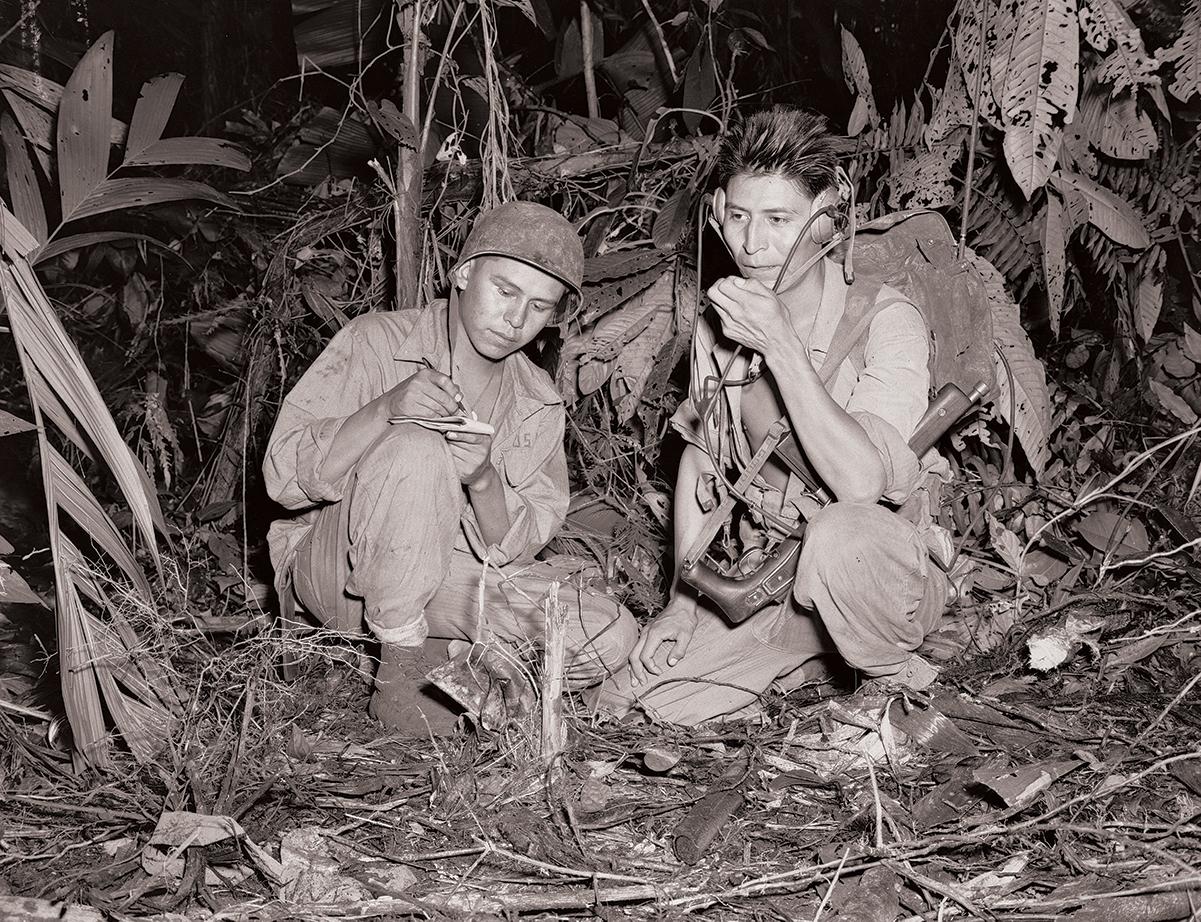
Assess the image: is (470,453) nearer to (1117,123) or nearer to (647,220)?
(647,220)

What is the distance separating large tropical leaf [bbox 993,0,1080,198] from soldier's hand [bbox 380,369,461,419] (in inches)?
68.7

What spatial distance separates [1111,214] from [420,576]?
257cm

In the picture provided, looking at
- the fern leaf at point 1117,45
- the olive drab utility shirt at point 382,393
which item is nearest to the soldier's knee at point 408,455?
the olive drab utility shirt at point 382,393

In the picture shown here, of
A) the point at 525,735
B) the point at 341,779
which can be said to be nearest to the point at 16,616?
the point at 341,779

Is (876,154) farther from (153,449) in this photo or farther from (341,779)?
(153,449)

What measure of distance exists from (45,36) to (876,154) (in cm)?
343

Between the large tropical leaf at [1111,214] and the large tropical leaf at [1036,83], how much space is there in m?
0.53

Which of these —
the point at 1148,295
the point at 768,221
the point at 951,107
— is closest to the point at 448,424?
the point at 768,221

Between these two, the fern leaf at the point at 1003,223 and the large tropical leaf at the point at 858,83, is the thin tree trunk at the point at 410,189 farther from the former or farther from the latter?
the fern leaf at the point at 1003,223

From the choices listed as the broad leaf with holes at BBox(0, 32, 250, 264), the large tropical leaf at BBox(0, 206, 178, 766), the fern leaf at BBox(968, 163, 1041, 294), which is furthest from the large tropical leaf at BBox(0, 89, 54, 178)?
the fern leaf at BBox(968, 163, 1041, 294)

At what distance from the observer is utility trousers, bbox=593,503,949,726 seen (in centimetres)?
270

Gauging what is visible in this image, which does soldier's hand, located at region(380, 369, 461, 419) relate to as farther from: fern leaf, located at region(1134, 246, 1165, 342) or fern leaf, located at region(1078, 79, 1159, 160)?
fern leaf, located at region(1134, 246, 1165, 342)

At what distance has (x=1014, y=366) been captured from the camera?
12.1 feet

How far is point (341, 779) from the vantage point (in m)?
2.70
